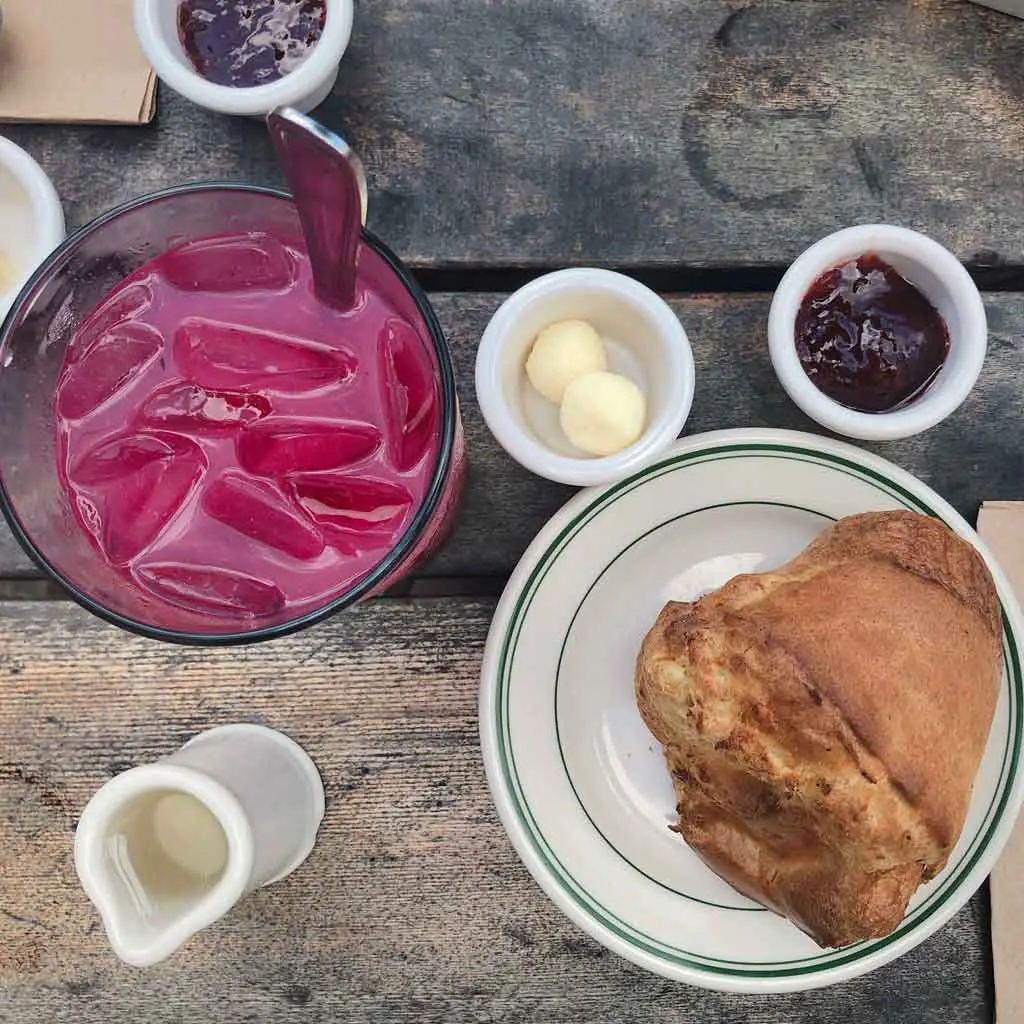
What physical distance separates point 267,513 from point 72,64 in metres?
0.65

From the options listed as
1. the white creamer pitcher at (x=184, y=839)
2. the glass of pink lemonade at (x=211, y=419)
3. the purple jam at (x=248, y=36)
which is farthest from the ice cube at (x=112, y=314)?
the white creamer pitcher at (x=184, y=839)

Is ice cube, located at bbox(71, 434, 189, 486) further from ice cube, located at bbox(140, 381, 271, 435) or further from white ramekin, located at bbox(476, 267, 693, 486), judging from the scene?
white ramekin, located at bbox(476, 267, 693, 486)

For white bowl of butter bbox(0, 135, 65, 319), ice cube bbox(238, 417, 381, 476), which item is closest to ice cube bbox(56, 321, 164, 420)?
ice cube bbox(238, 417, 381, 476)

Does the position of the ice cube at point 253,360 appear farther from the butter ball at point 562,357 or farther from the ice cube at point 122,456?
the butter ball at point 562,357

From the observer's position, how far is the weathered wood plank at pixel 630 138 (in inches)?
46.8

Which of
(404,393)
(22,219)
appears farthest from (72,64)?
(404,393)

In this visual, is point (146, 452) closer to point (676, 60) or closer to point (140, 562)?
point (140, 562)

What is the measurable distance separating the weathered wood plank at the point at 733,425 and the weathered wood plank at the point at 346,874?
9 cm

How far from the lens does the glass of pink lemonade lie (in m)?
0.90

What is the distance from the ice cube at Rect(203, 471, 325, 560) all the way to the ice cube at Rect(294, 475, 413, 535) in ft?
0.05

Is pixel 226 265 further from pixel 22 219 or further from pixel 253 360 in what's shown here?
pixel 22 219

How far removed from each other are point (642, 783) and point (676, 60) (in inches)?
33.5

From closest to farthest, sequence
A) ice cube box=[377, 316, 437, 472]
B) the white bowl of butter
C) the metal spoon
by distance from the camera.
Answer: the metal spoon
ice cube box=[377, 316, 437, 472]
the white bowl of butter

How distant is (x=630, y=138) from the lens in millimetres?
1194
